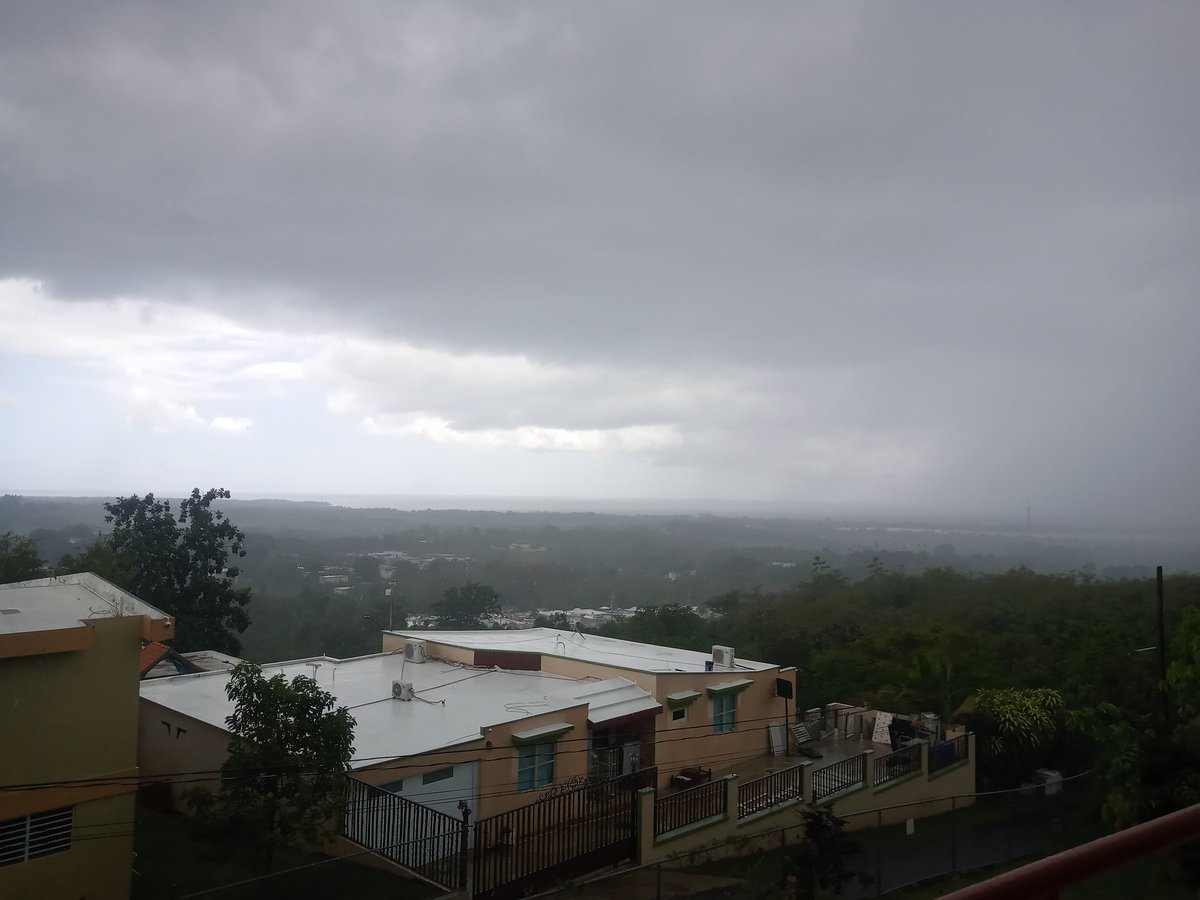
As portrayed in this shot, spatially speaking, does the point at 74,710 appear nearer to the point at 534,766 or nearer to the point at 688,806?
the point at 534,766

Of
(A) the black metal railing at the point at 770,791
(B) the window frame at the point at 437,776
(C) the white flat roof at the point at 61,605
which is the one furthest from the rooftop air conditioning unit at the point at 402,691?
(A) the black metal railing at the point at 770,791

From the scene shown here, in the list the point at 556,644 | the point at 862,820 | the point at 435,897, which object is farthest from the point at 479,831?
the point at 556,644

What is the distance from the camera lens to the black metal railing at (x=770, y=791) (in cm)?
1480

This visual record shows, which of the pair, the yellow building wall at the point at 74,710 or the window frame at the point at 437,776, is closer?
the yellow building wall at the point at 74,710

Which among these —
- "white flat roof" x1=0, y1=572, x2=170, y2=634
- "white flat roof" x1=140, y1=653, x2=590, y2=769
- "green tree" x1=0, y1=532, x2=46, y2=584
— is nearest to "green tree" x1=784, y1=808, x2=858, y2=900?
"white flat roof" x1=140, y1=653, x2=590, y2=769

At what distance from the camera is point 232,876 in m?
11.4

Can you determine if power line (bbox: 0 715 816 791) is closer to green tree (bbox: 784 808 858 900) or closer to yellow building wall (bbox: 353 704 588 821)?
yellow building wall (bbox: 353 704 588 821)

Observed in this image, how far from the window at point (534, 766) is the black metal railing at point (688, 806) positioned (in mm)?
2277

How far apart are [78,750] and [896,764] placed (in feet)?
48.5

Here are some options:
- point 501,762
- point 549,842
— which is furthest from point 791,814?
point 501,762

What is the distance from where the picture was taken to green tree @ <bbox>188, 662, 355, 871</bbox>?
398 inches

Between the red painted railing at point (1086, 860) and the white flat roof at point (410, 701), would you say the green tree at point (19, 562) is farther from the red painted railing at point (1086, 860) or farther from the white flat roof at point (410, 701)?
the red painted railing at point (1086, 860)

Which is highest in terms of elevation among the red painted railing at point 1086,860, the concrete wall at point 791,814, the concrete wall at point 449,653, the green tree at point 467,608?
the red painted railing at point 1086,860

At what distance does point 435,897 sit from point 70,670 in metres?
5.49
